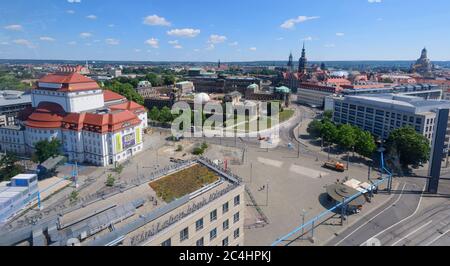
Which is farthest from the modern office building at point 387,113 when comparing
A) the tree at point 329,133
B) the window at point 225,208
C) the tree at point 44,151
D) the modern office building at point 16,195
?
the tree at point 44,151

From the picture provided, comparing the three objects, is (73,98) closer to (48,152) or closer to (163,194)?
(48,152)

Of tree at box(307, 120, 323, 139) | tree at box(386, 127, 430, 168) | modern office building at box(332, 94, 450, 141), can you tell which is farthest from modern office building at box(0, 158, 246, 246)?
tree at box(307, 120, 323, 139)

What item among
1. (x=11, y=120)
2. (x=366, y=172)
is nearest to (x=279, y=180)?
(x=366, y=172)

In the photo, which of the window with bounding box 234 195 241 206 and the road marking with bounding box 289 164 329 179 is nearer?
the window with bounding box 234 195 241 206

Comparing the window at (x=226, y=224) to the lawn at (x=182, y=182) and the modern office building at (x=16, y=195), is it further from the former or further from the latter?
the modern office building at (x=16, y=195)

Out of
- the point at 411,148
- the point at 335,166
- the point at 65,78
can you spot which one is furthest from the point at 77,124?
the point at 411,148

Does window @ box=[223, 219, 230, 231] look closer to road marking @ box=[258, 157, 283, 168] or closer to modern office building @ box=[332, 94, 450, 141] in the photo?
road marking @ box=[258, 157, 283, 168]
